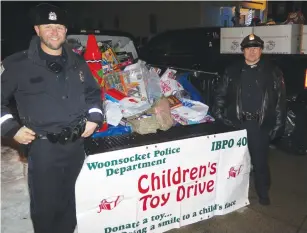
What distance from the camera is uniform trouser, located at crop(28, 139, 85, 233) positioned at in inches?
89.0

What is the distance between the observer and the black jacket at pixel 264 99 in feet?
10.2

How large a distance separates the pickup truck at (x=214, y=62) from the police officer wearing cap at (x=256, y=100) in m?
0.32

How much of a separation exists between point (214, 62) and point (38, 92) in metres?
4.38

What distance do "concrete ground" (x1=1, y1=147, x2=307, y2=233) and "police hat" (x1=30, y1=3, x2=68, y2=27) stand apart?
190 cm

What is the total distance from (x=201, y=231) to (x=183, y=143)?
86 centimetres

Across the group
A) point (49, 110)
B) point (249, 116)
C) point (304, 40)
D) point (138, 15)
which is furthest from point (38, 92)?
point (138, 15)

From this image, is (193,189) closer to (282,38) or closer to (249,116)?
(249,116)

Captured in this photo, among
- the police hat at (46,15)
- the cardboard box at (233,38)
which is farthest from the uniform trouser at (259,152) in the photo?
the cardboard box at (233,38)

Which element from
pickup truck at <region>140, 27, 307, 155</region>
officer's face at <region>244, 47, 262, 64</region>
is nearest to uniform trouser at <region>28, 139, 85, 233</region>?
officer's face at <region>244, 47, 262, 64</region>

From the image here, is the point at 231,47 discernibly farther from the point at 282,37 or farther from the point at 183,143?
the point at 183,143

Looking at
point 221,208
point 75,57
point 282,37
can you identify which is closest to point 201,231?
point 221,208

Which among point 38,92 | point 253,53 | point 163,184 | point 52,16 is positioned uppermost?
point 52,16

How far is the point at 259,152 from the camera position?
3.22m

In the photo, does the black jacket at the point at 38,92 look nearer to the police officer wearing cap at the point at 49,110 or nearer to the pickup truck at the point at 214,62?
the police officer wearing cap at the point at 49,110
